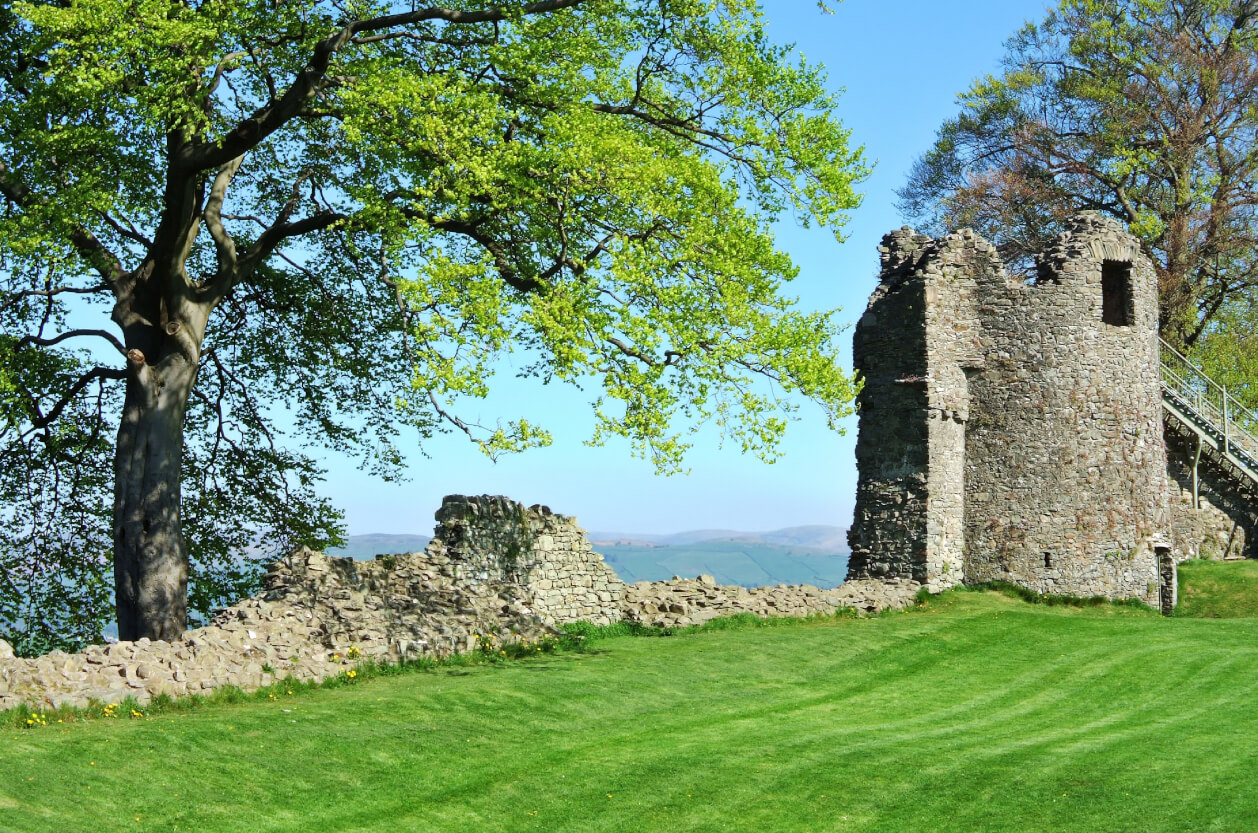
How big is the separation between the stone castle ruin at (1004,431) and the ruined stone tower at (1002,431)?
0.03 m

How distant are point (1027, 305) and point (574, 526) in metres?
11.6

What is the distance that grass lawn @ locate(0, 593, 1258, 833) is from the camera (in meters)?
13.1

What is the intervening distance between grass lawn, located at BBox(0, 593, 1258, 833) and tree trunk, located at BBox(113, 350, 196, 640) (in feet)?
16.0

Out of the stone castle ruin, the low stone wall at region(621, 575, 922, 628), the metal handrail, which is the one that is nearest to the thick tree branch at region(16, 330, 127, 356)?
the low stone wall at region(621, 575, 922, 628)

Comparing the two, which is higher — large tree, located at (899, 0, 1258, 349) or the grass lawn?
large tree, located at (899, 0, 1258, 349)

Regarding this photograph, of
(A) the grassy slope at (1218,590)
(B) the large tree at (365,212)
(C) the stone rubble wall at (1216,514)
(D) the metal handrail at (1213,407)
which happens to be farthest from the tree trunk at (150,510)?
(C) the stone rubble wall at (1216,514)

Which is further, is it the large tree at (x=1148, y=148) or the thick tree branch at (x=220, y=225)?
the large tree at (x=1148, y=148)

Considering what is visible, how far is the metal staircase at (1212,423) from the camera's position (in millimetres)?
34375

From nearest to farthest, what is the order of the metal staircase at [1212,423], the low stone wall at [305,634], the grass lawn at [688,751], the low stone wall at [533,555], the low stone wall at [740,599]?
the grass lawn at [688,751], the low stone wall at [305,634], the low stone wall at [533,555], the low stone wall at [740,599], the metal staircase at [1212,423]

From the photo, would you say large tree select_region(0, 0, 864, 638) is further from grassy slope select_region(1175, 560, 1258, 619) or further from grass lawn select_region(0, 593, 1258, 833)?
grassy slope select_region(1175, 560, 1258, 619)

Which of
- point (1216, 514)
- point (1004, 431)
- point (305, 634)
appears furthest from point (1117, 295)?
point (305, 634)

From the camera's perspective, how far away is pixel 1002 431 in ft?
91.7

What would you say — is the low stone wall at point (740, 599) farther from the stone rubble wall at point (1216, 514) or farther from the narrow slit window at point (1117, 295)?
the stone rubble wall at point (1216, 514)

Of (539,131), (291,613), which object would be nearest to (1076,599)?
(539,131)
